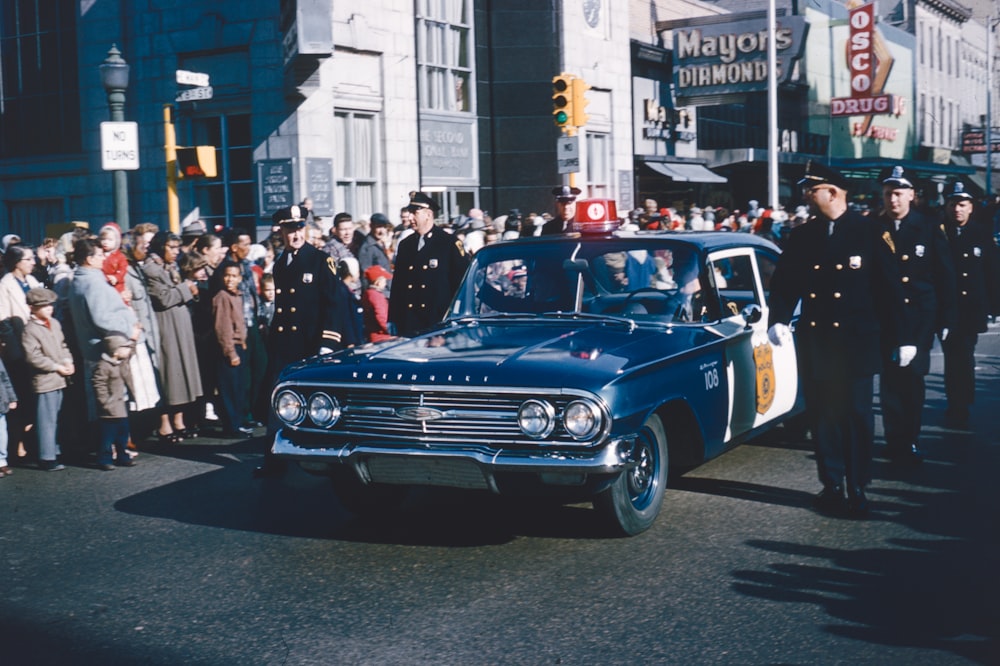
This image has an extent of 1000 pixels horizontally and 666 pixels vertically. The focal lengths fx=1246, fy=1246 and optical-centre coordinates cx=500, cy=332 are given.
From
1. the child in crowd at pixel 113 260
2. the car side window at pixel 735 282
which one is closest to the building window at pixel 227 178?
the child in crowd at pixel 113 260

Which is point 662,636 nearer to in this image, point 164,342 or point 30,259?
point 164,342

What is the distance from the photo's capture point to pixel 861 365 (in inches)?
273

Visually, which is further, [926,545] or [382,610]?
[926,545]

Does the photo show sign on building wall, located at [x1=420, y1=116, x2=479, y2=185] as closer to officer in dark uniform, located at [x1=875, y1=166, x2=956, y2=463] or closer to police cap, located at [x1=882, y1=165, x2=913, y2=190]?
officer in dark uniform, located at [x1=875, y1=166, x2=956, y2=463]

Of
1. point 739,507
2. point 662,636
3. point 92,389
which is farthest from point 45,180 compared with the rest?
point 662,636

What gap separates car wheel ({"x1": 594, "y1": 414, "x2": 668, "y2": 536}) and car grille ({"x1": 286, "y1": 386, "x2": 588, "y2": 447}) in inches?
20.9

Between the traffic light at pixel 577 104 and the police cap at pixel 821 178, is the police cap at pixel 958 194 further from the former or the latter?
the traffic light at pixel 577 104

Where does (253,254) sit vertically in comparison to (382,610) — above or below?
above

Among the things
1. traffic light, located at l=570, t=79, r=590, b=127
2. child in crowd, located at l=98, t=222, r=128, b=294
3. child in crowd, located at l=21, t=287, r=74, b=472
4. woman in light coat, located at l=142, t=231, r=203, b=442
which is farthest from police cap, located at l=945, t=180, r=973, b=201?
child in crowd, located at l=21, t=287, r=74, b=472

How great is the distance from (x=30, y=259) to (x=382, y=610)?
648 centimetres

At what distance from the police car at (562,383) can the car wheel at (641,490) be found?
0.01m

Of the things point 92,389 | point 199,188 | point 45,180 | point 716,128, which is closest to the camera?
point 92,389

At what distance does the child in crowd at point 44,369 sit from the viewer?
369 inches

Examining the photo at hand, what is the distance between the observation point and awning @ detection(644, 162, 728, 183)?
A: 1291 inches
